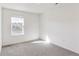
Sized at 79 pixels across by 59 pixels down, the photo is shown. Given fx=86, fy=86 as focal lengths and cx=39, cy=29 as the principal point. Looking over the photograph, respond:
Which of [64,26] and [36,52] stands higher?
[64,26]

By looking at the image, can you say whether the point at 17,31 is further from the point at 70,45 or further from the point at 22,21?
the point at 70,45

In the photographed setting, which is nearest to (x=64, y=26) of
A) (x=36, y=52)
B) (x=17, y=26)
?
(x=36, y=52)

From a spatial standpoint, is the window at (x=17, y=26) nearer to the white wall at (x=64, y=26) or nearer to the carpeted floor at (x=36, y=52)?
the carpeted floor at (x=36, y=52)

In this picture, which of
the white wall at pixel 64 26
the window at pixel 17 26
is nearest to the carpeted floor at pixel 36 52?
the white wall at pixel 64 26

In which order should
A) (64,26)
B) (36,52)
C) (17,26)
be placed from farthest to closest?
1. (17,26)
2. (64,26)
3. (36,52)

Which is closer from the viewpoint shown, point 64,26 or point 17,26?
point 64,26

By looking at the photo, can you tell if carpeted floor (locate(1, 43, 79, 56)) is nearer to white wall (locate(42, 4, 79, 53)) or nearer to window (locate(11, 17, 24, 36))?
white wall (locate(42, 4, 79, 53))

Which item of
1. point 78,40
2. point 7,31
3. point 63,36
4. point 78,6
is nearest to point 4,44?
point 7,31

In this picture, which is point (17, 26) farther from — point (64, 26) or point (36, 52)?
point (64, 26)

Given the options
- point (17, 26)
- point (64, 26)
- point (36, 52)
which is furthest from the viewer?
point (17, 26)

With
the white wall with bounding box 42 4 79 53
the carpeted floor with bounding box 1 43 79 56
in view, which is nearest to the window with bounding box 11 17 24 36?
the carpeted floor with bounding box 1 43 79 56

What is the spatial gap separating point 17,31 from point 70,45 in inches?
138

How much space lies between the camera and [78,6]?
3.62 meters

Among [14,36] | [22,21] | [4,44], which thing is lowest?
[4,44]
